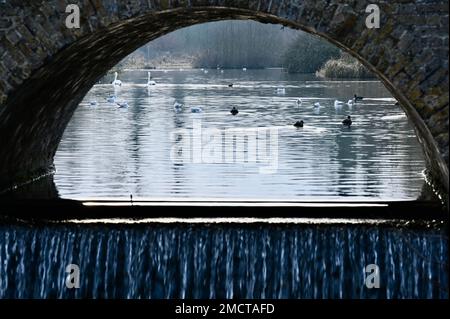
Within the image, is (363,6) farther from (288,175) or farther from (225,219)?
(288,175)

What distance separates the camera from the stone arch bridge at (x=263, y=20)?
1206cm

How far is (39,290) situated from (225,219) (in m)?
2.32

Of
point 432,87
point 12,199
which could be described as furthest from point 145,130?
point 432,87

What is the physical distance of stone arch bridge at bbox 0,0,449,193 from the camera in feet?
39.6

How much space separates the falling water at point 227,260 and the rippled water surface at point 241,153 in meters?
2.53

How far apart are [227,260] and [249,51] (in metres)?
55.1

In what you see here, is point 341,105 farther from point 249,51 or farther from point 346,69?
point 249,51

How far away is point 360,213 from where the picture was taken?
13.7m

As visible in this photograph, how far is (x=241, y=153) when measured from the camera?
20.7m
